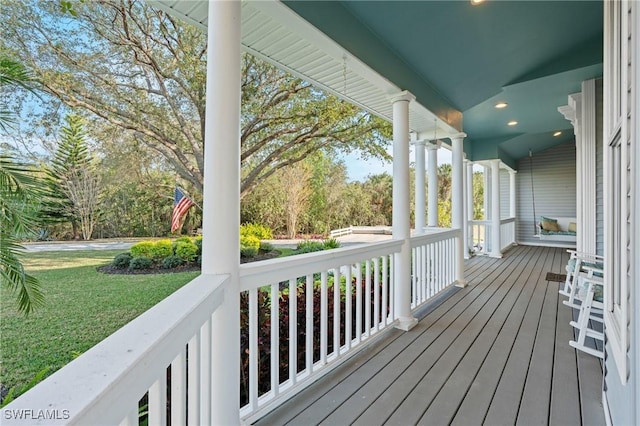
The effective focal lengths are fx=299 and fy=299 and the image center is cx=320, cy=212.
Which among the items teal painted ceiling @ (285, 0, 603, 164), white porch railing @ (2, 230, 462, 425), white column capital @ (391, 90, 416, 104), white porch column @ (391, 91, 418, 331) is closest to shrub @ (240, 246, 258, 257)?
white porch railing @ (2, 230, 462, 425)

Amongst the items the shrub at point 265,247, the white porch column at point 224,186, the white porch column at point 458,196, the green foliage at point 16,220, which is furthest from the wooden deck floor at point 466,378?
the shrub at point 265,247

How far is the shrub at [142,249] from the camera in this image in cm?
290

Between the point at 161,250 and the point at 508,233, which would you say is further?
the point at 508,233

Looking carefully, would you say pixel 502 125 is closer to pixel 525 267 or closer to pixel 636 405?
pixel 525 267

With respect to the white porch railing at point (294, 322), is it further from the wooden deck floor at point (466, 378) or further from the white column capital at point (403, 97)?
the white column capital at point (403, 97)

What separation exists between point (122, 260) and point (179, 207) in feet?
2.54

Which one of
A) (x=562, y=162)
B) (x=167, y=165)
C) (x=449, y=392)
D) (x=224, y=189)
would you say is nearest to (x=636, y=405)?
(x=449, y=392)

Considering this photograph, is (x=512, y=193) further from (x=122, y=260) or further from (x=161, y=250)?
(x=122, y=260)

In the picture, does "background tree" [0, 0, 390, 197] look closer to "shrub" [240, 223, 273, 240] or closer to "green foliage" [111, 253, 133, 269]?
"shrub" [240, 223, 273, 240]

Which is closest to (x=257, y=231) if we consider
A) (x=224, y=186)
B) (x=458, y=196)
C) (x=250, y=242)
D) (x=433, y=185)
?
(x=250, y=242)

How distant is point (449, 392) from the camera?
1.99m

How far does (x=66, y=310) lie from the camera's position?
251cm

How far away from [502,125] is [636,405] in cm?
662

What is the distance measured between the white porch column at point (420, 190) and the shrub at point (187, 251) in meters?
2.97
